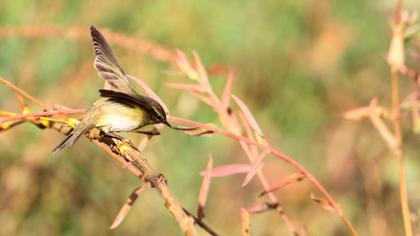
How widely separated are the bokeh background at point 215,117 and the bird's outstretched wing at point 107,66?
46cm

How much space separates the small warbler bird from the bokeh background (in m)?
0.41

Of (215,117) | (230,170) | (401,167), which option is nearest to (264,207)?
(230,170)

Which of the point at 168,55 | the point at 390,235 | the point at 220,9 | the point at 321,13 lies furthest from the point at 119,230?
the point at 321,13

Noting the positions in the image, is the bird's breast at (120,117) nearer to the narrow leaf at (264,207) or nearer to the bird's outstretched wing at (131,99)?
the bird's outstretched wing at (131,99)

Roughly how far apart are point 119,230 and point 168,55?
1.01 metres

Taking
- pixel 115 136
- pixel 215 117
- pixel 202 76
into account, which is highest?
pixel 215 117

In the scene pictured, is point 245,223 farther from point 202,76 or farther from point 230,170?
point 202,76

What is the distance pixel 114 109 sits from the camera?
117cm

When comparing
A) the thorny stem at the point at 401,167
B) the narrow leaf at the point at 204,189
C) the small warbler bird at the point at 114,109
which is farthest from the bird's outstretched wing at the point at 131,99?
the thorny stem at the point at 401,167

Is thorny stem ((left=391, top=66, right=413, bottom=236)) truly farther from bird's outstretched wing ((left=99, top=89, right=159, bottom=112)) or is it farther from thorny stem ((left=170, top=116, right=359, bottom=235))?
Result: bird's outstretched wing ((left=99, top=89, right=159, bottom=112))

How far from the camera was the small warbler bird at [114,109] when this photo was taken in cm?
104

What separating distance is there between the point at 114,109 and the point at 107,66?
0.24ft

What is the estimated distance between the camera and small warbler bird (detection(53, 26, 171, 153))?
104 cm

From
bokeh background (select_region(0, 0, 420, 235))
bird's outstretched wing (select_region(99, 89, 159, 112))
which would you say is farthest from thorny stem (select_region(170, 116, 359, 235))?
bokeh background (select_region(0, 0, 420, 235))
